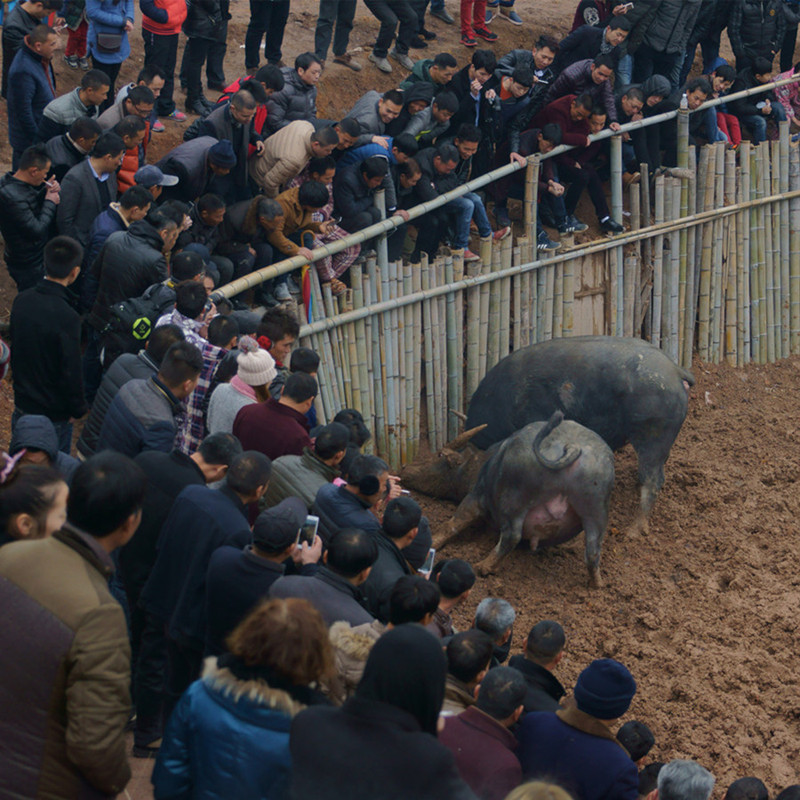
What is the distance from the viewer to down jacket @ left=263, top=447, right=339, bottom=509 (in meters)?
5.12

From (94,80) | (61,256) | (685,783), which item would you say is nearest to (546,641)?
(685,783)

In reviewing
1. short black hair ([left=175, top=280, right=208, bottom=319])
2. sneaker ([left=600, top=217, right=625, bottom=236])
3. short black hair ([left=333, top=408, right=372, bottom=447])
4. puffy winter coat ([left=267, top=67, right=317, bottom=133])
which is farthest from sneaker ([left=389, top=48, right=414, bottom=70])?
short black hair ([left=175, top=280, right=208, bottom=319])

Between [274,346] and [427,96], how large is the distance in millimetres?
3541

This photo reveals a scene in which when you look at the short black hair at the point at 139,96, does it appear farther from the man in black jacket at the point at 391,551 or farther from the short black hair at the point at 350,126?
the man in black jacket at the point at 391,551

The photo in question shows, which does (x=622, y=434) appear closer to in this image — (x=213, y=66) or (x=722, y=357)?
(x=722, y=357)

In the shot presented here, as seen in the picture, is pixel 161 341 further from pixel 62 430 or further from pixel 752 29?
pixel 752 29

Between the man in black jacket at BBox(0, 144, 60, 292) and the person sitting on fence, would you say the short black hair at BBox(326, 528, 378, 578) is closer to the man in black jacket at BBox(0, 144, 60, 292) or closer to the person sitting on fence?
the man in black jacket at BBox(0, 144, 60, 292)

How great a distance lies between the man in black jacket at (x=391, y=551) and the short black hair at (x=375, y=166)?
144 inches

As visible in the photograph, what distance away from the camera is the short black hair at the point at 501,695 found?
149 inches

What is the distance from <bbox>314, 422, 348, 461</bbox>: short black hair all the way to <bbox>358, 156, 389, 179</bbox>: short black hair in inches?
130

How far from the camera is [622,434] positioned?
805 cm

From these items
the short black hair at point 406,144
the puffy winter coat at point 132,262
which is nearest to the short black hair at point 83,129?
the puffy winter coat at point 132,262

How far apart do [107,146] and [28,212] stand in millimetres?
647

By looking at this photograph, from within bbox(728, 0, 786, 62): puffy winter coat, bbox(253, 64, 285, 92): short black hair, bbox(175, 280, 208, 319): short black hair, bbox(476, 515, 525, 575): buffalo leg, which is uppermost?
bbox(728, 0, 786, 62): puffy winter coat
